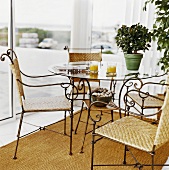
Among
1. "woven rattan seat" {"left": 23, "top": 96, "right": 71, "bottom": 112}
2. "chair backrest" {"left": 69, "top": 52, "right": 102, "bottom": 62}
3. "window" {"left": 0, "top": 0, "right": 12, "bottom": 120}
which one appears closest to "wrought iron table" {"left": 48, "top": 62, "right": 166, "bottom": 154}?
"woven rattan seat" {"left": 23, "top": 96, "right": 71, "bottom": 112}

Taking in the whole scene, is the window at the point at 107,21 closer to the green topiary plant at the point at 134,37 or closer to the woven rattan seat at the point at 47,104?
the green topiary plant at the point at 134,37

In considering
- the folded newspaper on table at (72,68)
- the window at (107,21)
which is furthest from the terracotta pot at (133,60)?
the window at (107,21)

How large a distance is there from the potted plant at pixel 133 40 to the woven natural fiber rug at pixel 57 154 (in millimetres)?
916

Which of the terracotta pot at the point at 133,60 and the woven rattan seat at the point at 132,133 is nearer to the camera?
the woven rattan seat at the point at 132,133

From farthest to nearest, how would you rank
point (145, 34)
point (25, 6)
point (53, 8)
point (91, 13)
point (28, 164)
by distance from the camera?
1. point (91, 13)
2. point (53, 8)
3. point (25, 6)
4. point (145, 34)
5. point (28, 164)

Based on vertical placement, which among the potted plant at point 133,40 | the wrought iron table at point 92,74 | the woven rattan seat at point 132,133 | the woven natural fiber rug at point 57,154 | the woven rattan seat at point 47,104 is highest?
the potted plant at point 133,40

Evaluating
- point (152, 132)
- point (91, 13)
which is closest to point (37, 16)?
point (91, 13)

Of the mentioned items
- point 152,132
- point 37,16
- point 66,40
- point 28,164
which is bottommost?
point 28,164

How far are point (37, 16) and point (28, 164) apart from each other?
83.8 inches

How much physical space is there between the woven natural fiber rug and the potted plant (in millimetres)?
916

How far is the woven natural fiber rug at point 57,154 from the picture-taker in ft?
8.77

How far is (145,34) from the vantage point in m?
3.01

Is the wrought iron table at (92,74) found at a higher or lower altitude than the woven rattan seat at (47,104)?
higher

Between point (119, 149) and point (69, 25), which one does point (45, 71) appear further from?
point (119, 149)
